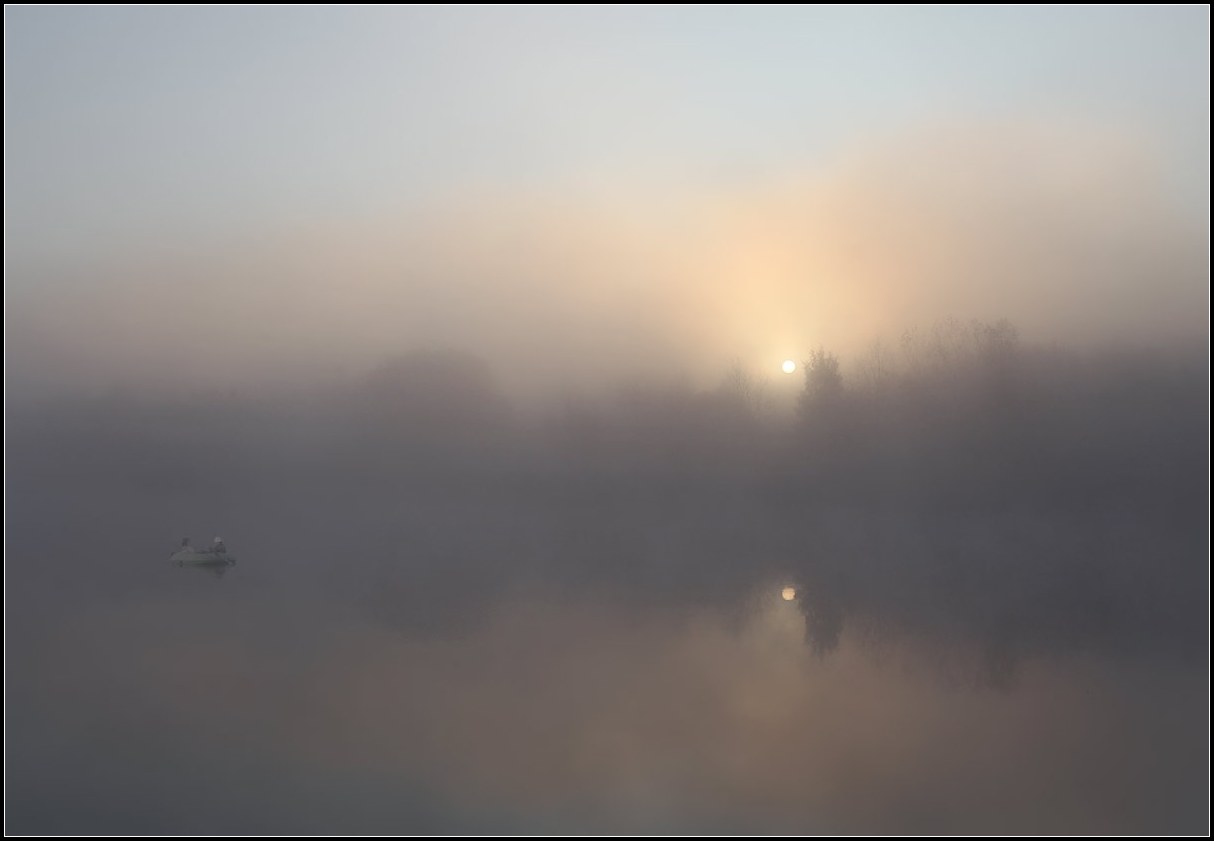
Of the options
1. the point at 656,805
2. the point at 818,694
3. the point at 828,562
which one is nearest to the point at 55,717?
the point at 656,805

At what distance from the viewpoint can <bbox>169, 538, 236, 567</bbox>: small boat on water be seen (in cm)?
3694

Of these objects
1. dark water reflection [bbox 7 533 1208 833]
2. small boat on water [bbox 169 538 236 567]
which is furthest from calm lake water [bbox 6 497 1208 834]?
small boat on water [bbox 169 538 236 567]

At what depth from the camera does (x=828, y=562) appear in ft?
128

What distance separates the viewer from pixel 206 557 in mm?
37250

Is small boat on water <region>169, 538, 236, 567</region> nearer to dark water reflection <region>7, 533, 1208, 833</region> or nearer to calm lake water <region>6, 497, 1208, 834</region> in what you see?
calm lake water <region>6, 497, 1208, 834</region>

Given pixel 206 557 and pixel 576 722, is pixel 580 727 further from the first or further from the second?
pixel 206 557

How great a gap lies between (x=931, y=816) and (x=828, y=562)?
26.8 metres

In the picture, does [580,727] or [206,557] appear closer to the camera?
[580,727]

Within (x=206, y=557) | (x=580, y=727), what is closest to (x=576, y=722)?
(x=580, y=727)

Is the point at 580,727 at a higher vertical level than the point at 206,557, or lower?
lower

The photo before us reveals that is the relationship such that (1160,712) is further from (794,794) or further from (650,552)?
(650,552)

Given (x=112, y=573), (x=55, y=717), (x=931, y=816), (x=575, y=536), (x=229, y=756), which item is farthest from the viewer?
(x=575, y=536)

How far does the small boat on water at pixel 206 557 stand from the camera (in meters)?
36.9

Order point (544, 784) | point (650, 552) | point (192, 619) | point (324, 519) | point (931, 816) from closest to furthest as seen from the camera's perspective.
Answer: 1. point (931, 816)
2. point (544, 784)
3. point (192, 619)
4. point (650, 552)
5. point (324, 519)
